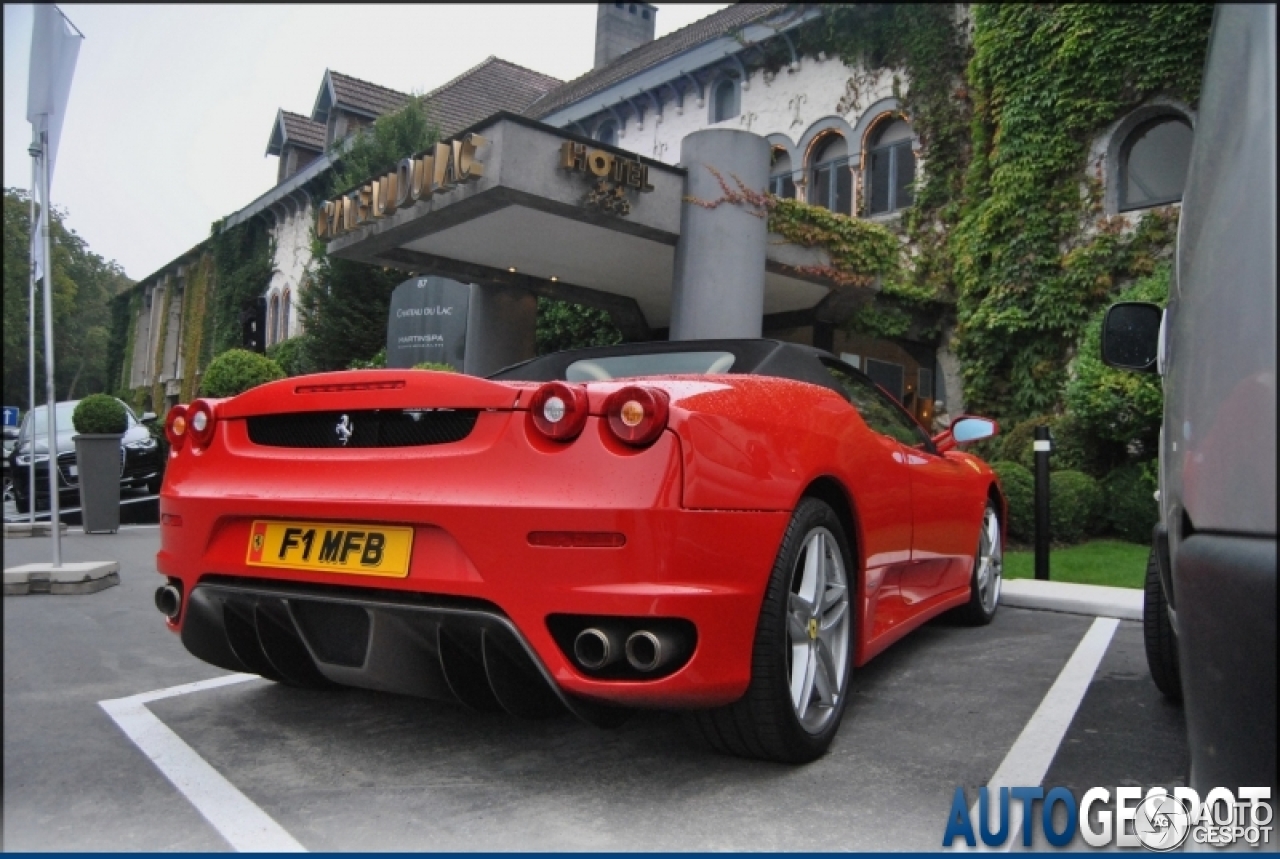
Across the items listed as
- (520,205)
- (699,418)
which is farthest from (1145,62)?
(699,418)

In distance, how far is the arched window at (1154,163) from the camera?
1095 cm

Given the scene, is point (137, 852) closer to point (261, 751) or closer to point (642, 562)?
point (261, 751)

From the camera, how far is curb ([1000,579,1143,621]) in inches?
202

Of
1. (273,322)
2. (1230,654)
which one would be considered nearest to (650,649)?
(1230,654)

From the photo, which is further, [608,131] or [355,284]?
[608,131]

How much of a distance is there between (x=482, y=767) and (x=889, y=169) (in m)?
12.2

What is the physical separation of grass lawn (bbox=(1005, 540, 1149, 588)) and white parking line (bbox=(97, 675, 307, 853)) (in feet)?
18.4

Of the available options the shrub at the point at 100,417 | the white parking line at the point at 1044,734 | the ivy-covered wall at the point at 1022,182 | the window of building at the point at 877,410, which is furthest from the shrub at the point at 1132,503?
the shrub at the point at 100,417

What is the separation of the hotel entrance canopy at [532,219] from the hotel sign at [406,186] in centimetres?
1

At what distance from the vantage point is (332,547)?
2367 mm

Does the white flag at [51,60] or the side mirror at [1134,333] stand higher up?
the white flag at [51,60]

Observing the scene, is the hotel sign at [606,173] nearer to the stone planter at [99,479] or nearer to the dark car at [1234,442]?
the stone planter at [99,479]

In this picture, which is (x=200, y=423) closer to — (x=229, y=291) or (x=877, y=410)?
(x=877, y=410)

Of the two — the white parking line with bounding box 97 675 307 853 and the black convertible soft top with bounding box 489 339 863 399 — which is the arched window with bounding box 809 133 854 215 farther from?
the white parking line with bounding box 97 675 307 853
